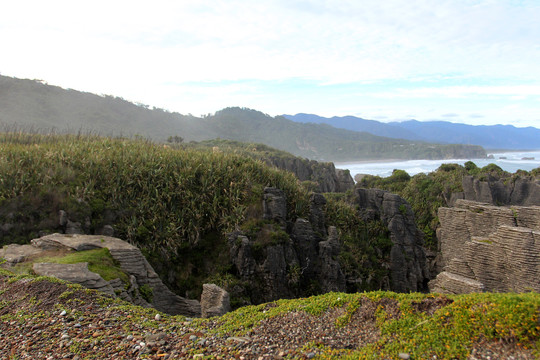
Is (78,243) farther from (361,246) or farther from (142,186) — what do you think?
(361,246)

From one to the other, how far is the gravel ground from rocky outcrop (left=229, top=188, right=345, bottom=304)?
5.48m

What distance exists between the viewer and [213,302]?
31.2ft

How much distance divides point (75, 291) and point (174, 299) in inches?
155

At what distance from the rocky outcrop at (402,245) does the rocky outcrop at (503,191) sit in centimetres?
1037

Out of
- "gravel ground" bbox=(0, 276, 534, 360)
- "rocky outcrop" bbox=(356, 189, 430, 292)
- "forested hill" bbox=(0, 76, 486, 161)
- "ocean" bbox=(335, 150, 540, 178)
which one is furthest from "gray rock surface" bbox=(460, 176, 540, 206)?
"ocean" bbox=(335, 150, 540, 178)

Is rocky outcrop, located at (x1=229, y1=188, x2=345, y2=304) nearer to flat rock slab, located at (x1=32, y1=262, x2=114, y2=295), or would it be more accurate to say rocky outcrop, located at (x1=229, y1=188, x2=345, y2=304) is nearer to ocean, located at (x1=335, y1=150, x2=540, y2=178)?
flat rock slab, located at (x1=32, y1=262, x2=114, y2=295)

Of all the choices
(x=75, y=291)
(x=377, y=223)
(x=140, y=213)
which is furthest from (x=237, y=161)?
(x=75, y=291)

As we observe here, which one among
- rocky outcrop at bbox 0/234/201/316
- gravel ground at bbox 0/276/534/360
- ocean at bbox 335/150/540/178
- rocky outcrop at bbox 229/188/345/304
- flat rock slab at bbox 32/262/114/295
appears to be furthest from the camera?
ocean at bbox 335/150/540/178

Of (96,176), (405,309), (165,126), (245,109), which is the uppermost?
(245,109)

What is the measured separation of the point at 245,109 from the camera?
7151 inches

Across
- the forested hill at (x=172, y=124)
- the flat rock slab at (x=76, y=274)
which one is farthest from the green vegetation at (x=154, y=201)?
the forested hill at (x=172, y=124)

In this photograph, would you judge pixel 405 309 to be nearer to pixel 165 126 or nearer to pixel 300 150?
pixel 165 126

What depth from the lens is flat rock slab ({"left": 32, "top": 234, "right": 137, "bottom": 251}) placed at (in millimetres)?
10051

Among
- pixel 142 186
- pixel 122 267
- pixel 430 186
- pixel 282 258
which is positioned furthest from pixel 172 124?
pixel 122 267
